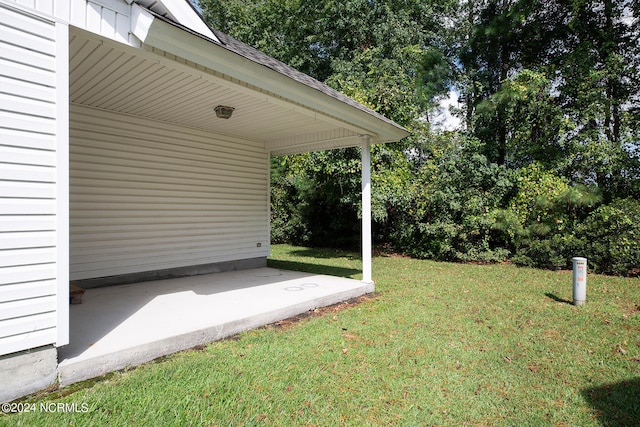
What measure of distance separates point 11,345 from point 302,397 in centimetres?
206

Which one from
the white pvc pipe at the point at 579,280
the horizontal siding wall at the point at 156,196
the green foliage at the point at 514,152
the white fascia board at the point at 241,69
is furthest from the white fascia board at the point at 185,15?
the green foliage at the point at 514,152

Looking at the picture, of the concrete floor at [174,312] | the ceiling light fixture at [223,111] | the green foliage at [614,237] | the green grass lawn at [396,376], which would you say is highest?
the ceiling light fixture at [223,111]

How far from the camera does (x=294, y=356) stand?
10.7 feet

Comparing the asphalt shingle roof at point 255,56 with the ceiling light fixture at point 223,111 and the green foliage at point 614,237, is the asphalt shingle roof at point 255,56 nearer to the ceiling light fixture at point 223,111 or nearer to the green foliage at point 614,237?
the ceiling light fixture at point 223,111

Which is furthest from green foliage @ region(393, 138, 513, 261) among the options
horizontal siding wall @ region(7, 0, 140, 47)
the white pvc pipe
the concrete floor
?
horizontal siding wall @ region(7, 0, 140, 47)

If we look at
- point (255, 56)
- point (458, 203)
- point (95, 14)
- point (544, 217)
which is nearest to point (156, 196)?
point (255, 56)

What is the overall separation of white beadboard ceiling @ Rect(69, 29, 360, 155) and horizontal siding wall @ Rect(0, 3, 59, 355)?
396 mm

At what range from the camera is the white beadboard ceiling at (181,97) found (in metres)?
3.38

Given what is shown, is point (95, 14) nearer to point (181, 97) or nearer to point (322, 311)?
point (181, 97)

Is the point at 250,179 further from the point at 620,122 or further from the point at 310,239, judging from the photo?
the point at 620,122

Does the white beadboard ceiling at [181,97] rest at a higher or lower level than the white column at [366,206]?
higher

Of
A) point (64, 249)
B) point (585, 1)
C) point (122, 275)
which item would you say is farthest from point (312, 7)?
point (64, 249)

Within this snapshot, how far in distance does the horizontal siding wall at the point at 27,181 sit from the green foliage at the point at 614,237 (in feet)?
31.4

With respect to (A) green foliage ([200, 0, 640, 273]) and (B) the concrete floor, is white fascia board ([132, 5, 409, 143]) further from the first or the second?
(A) green foliage ([200, 0, 640, 273])
